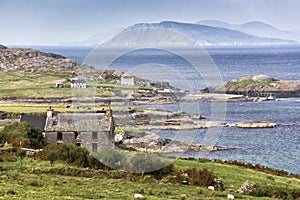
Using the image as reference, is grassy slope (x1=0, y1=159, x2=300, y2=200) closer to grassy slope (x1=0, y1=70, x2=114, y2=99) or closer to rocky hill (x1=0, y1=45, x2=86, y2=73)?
grassy slope (x1=0, y1=70, x2=114, y2=99)

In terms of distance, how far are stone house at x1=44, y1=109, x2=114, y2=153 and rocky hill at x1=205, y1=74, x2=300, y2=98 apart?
287 feet

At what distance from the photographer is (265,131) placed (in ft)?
237

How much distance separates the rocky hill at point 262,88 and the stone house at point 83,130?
3445 inches

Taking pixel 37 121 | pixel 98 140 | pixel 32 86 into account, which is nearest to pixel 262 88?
pixel 32 86

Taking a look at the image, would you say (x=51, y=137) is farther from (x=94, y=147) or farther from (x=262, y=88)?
(x=262, y=88)

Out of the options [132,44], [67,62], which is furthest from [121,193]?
[67,62]

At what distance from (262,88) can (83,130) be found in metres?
97.0

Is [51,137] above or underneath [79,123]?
underneath

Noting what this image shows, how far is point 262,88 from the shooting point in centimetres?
12781

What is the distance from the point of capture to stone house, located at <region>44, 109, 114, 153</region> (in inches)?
1379

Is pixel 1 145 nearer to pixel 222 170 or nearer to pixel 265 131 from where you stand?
pixel 222 170

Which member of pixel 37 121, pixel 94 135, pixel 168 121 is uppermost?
pixel 37 121

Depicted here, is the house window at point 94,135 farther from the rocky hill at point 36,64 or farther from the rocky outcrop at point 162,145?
the rocky hill at point 36,64

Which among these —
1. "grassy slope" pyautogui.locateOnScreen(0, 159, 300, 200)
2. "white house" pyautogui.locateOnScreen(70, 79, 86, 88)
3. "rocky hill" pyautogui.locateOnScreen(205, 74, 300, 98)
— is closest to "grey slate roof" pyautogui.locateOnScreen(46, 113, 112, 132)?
"grassy slope" pyautogui.locateOnScreen(0, 159, 300, 200)
